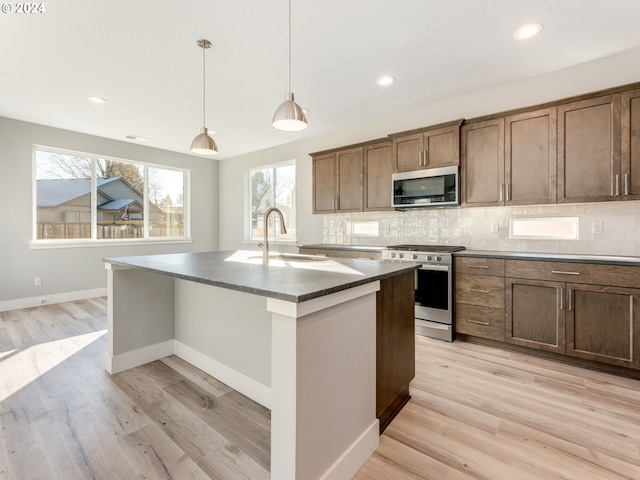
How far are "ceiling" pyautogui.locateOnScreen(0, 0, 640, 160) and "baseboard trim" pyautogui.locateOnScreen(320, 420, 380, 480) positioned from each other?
2630mm

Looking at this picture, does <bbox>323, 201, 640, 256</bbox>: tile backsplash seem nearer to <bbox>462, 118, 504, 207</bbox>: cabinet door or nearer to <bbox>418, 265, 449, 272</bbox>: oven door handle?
<bbox>462, 118, 504, 207</bbox>: cabinet door

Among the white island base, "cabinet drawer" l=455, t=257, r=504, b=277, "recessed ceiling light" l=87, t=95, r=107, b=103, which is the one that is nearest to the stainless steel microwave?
"cabinet drawer" l=455, t=257, r=504, b=277

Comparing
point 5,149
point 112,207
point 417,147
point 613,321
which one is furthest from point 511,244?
point 5,149

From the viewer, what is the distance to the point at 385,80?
3.17 metres

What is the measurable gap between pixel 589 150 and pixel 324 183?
3020 millimetres

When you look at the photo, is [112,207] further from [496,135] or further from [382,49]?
[496,135]

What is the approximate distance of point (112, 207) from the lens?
5426mm

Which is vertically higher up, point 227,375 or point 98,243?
point 98,243

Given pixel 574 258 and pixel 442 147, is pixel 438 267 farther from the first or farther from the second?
pixel 442 147

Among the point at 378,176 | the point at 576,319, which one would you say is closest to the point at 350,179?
the point at 378,176

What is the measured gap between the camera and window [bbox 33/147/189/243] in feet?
15.5

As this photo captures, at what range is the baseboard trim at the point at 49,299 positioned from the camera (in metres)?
4.30

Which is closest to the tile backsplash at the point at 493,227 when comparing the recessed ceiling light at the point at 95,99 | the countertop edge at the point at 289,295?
the countertop edge at the point at 289,295

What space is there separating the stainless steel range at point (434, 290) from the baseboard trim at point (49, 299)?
16.2 ft
